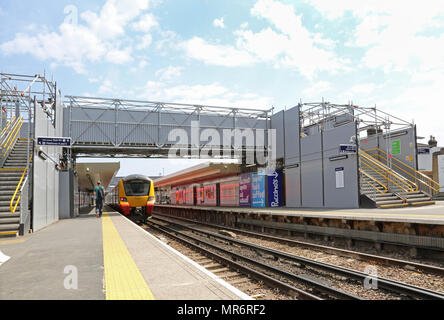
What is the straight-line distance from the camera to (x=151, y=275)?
5008 millimetres

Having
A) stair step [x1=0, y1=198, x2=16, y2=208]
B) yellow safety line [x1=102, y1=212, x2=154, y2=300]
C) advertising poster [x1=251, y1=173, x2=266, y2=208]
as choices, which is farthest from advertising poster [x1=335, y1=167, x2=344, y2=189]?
stair step [x1=0, y1=198, x2=16, y2=208]

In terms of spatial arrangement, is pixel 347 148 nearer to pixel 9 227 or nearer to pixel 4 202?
pixel 9 227

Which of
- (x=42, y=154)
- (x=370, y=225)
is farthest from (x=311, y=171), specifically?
(x=42, y=154)

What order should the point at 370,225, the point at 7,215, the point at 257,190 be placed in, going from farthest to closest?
the point at 257,190, the point at 370,225, the point at 7,215

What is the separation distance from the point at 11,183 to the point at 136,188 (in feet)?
29.2

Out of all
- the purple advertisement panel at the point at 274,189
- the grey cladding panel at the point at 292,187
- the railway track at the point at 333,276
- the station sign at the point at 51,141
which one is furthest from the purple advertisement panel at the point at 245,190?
the railway track at the point at 333,276

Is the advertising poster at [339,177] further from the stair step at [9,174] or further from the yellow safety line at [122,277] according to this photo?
the stair step at [9,174]

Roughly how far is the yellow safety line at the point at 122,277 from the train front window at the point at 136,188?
12.8 meters

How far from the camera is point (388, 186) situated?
17.0 metres

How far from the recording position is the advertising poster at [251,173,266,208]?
2166cm

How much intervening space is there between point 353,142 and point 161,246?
1214 cm

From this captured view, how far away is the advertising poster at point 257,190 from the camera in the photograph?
21656 mm
